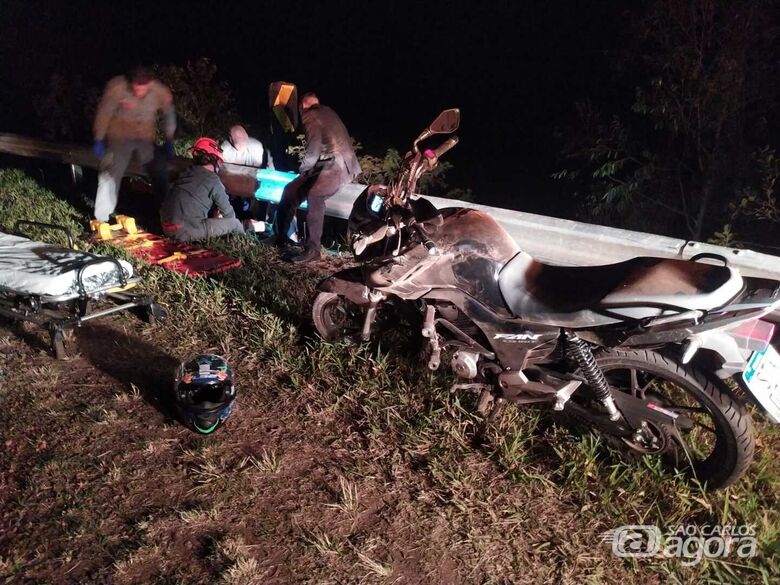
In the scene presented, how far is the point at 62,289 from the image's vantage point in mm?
4113

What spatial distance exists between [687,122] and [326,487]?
4.78m

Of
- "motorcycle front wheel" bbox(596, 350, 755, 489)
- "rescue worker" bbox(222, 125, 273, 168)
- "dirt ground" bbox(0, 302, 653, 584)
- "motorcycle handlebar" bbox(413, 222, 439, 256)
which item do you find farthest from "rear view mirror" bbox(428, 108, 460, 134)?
"rescue worker" bbox(222, 125, 273, 168)

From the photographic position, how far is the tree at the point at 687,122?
5.28 m

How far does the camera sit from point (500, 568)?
2678mm

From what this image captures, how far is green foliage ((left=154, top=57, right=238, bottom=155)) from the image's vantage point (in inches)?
328

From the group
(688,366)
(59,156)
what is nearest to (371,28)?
(59,156)

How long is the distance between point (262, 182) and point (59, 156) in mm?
3268

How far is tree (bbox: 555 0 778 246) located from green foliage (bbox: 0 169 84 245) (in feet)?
17.1

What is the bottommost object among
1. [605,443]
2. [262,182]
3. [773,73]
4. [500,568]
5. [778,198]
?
[500,568]

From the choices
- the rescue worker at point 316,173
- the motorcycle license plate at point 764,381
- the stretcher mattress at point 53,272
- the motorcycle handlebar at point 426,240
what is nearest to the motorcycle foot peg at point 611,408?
the motorcycle license plate at point 764,381

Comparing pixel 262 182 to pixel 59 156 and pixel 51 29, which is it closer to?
pixel 59 156

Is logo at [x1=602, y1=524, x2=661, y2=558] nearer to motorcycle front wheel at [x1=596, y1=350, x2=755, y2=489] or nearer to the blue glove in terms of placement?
motorcycle front wheel at [x1=596, y1=350, x2=755, y2=489]

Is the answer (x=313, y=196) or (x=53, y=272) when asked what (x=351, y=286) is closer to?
(x=313, y=196)

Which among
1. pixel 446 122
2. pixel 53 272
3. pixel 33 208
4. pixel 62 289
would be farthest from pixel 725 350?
pixel 33 208
